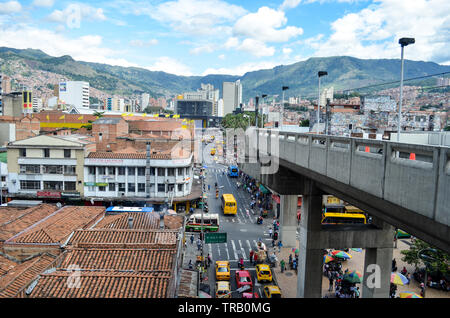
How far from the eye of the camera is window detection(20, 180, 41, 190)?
1531 inches

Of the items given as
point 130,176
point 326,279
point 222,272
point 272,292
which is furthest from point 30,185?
point 326,279

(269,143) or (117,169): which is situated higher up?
(269,143)

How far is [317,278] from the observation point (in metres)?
17.0

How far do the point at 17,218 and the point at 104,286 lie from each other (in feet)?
44.7

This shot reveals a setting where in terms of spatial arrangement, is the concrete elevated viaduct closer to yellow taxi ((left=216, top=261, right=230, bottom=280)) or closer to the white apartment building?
yellow taxi ((left=216, top=261, right=230, bottom=280))

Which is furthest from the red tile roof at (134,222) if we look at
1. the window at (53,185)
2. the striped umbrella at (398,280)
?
the window at (53,185)

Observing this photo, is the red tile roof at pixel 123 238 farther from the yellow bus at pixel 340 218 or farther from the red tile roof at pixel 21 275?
the yellow bus at pixel 340 218

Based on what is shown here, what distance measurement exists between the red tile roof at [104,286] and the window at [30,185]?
29803mm

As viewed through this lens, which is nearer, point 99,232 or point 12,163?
point 99,232

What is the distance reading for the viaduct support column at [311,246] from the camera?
16.6 metres

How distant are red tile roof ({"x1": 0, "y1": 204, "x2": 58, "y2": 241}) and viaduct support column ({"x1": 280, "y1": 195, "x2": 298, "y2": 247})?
18.8 m
